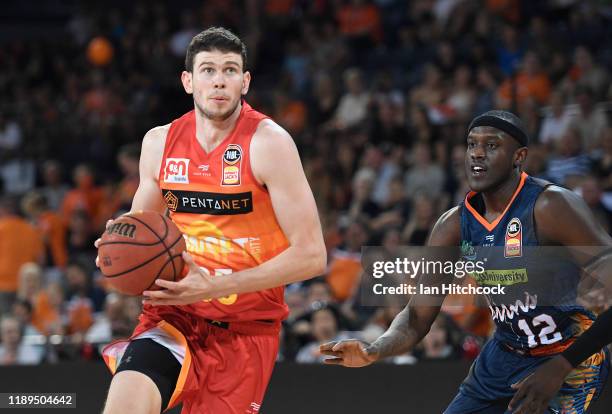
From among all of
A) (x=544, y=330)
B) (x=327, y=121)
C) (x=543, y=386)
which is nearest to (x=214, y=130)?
(x=544, y=330)

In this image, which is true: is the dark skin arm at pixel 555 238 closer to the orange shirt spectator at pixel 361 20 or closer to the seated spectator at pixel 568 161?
the seated spectator at pixel 568 161

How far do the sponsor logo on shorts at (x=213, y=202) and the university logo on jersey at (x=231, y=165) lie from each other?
6 centimetres

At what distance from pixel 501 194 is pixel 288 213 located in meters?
0.95

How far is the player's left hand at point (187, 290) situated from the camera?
3.99 m

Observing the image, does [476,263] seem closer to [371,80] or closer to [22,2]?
[371,80]

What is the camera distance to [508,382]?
438 centimetres

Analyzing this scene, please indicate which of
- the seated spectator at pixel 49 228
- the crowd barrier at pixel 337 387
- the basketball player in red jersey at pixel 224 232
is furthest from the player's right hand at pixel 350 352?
the seated spectator at pixel 49 228

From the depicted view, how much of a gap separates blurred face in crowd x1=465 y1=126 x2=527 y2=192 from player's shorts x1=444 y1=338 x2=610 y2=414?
0.73m

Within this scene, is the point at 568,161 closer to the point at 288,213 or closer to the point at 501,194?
the point at 501,194

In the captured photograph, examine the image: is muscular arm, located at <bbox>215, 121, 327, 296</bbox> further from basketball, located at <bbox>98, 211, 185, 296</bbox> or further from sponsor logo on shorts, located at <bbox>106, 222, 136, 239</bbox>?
sponsor logo on shorts, located at <bbox>106, 222, 136, 239</bbox>

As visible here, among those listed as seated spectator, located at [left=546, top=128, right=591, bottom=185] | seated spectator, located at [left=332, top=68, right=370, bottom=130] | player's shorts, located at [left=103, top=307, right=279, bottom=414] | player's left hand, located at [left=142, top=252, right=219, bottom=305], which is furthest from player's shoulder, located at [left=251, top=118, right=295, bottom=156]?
seated spectator, located at [left=332, top=68, right=370, bottom=130]

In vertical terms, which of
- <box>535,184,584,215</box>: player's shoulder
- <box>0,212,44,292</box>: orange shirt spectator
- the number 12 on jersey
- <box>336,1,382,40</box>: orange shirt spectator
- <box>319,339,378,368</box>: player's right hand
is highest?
<box>336,1,382,40</box>: orange shirt spectator

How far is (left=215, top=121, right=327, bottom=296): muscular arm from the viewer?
4.20 m

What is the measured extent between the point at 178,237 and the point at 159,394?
635mm
